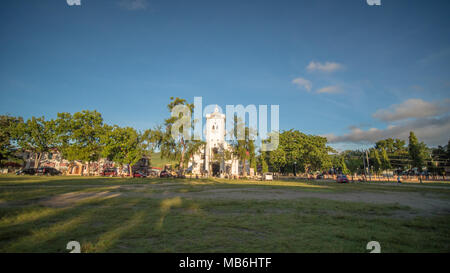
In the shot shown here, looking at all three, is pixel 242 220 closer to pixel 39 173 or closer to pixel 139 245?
pixel 139 245

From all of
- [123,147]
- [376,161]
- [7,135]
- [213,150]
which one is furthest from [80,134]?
[376,161]

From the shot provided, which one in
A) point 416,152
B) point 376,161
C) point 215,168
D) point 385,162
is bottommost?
point 215,168

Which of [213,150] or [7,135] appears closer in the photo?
[7,135]

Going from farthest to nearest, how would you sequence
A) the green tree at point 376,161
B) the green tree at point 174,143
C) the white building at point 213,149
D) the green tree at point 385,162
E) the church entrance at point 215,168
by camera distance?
the green tree at point 376,161 → the green tree at point 385,162 → the church entrance at point 215,168 → the white building at point 213,149 → the green tree at point 174,143

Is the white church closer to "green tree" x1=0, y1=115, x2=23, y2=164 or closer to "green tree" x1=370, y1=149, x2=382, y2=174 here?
"green tree" x1=0, y1=115, x2=23, y2=164

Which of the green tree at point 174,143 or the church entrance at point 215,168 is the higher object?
the green tree at point 174,143

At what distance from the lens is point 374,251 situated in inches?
152

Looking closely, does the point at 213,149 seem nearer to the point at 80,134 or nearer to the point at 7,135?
the point at 80,134

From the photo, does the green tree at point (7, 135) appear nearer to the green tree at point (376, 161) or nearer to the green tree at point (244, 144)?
the green tree at point (244, 144)

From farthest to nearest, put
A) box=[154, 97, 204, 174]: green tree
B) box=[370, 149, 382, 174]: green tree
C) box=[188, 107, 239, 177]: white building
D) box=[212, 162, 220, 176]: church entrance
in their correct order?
box=[370, 149, 382, 174]: green tree
box=[212, 162, 220, 176]: church entrance
box=[188, 107, 239, 177]: white building
box=[154, 97, 204, 174]: green tree

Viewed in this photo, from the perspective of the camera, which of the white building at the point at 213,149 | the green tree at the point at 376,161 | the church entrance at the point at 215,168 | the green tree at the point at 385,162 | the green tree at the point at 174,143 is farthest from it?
the green tree at the point at 376,161

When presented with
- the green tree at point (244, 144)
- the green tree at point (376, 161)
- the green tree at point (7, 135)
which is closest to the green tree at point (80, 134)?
the green tree at point (7, 135)

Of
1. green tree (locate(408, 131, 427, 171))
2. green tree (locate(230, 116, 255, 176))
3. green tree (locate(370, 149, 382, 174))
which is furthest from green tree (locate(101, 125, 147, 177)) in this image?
green tree (locate(408, 131, 427, 171))

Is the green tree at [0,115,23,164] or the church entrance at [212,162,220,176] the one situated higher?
the green tree at [0,115,23,164]
